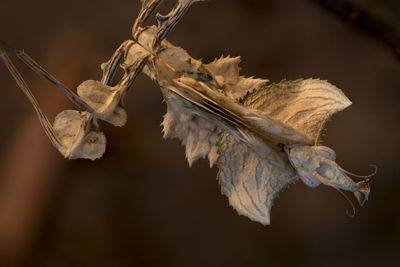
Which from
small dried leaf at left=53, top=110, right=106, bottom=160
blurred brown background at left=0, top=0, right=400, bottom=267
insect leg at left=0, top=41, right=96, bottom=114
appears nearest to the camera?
insect leg at left=0, top=41, right=96, bottom=114

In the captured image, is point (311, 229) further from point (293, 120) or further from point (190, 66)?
point (190, 66)

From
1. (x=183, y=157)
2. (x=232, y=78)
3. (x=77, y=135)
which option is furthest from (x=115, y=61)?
(x=183, y=157)

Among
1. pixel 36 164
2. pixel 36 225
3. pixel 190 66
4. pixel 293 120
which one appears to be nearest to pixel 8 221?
pixel 36 225

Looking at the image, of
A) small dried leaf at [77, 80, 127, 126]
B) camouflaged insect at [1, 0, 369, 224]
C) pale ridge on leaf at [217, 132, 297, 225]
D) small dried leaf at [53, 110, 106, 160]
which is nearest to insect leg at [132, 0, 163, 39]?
camouflaged insect at [1, 0, 369, 224]

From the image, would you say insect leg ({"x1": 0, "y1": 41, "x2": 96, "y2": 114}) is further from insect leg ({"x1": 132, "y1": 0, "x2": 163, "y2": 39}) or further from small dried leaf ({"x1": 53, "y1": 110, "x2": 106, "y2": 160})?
insect leg ({"x1": 132, "y1": 0, "x2": 163, "y2": 39})

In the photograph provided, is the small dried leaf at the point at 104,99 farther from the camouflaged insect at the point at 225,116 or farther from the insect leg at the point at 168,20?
the insect leg at the point at 168,20

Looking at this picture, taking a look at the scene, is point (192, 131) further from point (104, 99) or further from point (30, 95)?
point (30, 95)

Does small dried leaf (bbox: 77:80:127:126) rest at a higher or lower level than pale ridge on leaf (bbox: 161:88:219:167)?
lower
